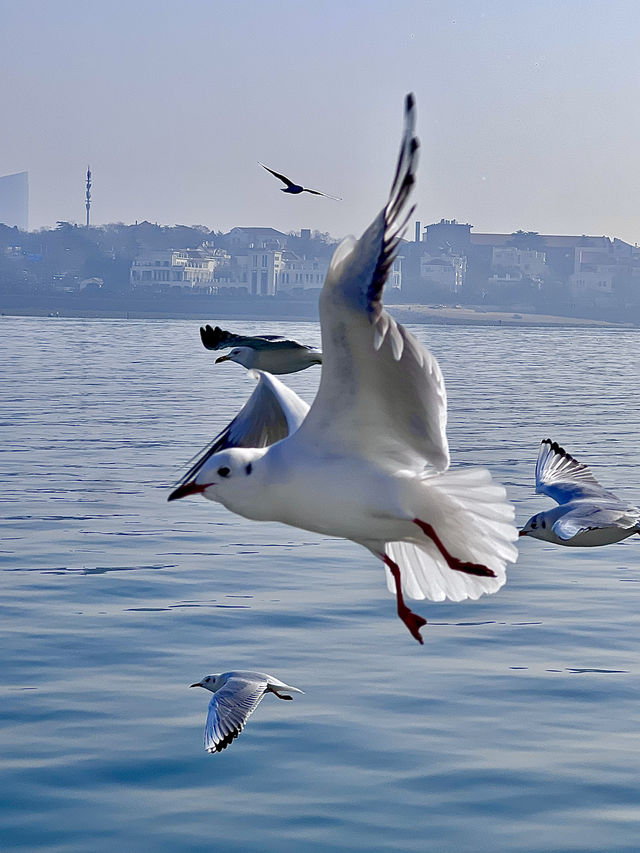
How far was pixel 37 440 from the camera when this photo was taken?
1772 cm

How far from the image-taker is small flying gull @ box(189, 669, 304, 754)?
614cm

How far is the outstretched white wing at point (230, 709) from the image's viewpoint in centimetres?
614

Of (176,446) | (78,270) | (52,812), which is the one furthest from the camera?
(78,270)

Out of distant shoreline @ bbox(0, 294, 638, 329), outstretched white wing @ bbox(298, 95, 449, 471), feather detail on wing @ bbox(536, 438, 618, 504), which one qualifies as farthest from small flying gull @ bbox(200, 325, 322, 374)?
distant shoreline @ bbox(0, 294, 638, 329)

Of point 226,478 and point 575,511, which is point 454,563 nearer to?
point 226,478

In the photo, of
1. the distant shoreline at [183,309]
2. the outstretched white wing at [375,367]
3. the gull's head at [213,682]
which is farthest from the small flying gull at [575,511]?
the distant shoreline at [183,309]

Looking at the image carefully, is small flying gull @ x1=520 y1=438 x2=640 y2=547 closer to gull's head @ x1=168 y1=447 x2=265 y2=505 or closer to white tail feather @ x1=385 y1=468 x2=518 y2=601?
white tail feather @ x1=385 y1=468 x2=518 y2=601

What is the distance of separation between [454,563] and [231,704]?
281 cm

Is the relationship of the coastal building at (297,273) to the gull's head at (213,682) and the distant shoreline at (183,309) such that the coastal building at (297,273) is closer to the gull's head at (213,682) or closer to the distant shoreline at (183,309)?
the distant shoreline at (183,309)

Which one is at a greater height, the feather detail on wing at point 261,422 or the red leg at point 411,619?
the feather detail on wing at point 261,422

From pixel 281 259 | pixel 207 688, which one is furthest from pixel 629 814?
pixel 281 259

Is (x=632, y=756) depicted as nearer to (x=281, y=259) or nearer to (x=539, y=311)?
(x=539, y=311)

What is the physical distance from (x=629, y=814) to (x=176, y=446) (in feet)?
37.1

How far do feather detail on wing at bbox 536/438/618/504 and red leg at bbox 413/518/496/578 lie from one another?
3.60m
